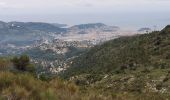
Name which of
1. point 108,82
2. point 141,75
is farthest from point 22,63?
point 141,75

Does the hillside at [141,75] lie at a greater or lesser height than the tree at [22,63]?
lesser

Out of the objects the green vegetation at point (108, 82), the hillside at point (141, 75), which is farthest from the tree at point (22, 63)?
the hillside at point (141, 75)

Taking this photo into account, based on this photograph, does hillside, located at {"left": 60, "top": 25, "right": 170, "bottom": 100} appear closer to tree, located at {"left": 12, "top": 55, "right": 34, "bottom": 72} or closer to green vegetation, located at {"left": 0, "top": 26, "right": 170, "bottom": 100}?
green vegetation, located at {"left": 0, "top": 26, "right": 170, "bottom": 100}

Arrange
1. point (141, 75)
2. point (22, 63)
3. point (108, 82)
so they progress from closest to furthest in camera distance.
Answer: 1. point (22, 63)
2. point (141, 75)
3. point (108, 82)

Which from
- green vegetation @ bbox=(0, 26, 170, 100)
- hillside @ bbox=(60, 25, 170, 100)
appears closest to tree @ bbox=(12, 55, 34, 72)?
green vegetation @ bbox=(0, 26, 170, 100)

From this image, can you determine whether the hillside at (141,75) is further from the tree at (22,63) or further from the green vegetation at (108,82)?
the tree at (22,63)

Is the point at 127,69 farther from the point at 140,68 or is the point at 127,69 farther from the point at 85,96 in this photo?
the point at 85,96

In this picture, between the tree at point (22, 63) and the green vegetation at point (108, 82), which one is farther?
the tree at point (22, 63)

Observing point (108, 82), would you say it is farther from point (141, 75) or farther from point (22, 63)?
point (22, 63)

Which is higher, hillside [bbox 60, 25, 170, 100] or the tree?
the tree

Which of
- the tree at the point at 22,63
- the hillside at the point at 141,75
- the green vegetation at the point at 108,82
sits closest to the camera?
the green vegetation at the point at 108,82

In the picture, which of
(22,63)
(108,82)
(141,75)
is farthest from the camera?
(108,82)

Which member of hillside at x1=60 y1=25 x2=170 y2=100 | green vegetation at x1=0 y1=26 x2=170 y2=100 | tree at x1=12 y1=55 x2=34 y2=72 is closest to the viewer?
green vegetation at x1=0 y1=26 x2=170 y2=100

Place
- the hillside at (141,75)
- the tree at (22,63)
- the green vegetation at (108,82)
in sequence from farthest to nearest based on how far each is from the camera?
the hillside at (141,75)
the tree at (22,63)
the green vegetation at (108,82)
